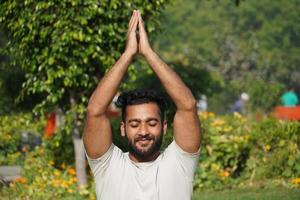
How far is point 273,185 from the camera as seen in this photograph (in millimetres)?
11914

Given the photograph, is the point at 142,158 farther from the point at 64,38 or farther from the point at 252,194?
the point at 252,194

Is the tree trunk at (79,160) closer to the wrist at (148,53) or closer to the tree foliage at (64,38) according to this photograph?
the tree foliage at (64,38)

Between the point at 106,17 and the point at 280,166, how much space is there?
3.50 metres

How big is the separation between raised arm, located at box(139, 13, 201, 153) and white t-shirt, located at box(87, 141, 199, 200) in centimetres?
6

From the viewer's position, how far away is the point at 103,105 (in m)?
4.41

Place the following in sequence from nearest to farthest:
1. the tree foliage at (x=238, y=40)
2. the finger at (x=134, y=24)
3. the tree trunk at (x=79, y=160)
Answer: the finger at (x=134, y=24), the tree trunk at (x=79, y=160), the tree foliage at (x=238, y=40)

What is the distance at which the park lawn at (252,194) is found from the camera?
10413 millimetres

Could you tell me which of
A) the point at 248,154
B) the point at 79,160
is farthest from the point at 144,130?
the point at 248,154

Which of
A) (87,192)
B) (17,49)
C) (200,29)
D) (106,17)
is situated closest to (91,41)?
(106,17)

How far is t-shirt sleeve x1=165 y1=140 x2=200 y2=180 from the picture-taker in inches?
175

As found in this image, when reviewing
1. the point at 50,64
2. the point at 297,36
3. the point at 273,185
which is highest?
the point at 297,36

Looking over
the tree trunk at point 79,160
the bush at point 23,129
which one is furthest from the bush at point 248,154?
the bush at point 23,129

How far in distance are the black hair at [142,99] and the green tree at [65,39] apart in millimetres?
6096

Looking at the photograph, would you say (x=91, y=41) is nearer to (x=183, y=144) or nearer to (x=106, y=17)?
(x=106, y=17)
